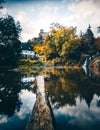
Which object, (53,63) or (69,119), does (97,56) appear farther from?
(69,119)

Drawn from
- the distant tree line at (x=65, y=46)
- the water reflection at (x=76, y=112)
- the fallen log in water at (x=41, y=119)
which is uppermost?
the distant tree line at (x=65, y=46)

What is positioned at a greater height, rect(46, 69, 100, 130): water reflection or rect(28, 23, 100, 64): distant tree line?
rect(28, 23, 100, 64): distant tree line

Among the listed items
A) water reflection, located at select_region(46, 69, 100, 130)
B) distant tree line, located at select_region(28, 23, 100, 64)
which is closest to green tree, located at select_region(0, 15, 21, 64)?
distant tree line, located at select_region(28, 23, 100, 64)

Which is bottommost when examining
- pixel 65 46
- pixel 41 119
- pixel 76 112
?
pixel 76 112

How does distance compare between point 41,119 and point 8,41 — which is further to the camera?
point 8,41

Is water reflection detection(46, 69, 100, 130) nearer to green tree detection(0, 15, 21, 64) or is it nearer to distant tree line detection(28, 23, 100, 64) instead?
green tree detection(0, 15, 21, 64)

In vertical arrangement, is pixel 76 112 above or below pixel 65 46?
below

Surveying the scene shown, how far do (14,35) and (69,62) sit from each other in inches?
796

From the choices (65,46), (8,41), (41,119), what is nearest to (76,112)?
(41,119)

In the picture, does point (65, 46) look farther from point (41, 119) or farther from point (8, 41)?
point (41, 119)

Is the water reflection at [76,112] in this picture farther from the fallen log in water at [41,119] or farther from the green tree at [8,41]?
the green tree at [8,41]

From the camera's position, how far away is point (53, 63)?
7900 centimetres

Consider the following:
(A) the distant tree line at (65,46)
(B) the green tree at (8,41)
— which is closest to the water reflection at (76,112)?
(B) the green tree at (8,41)

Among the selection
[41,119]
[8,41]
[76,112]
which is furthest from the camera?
[8,41]
